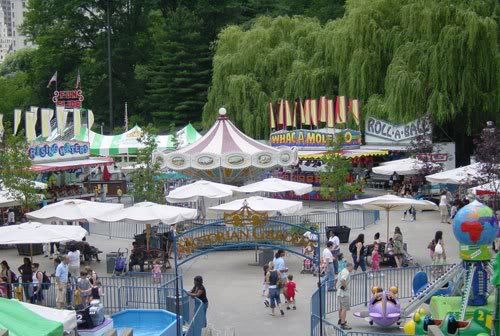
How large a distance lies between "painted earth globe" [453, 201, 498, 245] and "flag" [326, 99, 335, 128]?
1065 inches

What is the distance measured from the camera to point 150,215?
23234 mm

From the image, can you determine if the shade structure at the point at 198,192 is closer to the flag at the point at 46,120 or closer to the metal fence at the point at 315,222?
the metal fence at the point at 315,222

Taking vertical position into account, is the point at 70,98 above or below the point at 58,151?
above

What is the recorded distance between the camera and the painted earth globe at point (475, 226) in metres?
14.6

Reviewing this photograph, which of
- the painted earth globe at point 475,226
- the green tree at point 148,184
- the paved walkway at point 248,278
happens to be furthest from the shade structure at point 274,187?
the painted earth globe at point 475,226

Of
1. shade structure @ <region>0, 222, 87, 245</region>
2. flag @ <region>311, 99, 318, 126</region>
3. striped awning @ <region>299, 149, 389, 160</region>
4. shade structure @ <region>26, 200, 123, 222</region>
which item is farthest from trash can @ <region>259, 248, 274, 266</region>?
flag @ <region>311, 99, 318, 126</region>

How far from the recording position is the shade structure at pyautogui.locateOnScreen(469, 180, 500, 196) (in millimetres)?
26422

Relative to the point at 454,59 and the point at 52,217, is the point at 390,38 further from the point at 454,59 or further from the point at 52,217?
the point at 52,217

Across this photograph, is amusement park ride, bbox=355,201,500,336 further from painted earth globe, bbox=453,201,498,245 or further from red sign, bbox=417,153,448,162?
red sign, bbox=417,153,448,162

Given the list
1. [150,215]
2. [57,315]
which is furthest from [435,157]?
[57,315]

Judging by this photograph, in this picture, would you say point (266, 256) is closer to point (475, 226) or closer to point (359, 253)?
point (359, 253)

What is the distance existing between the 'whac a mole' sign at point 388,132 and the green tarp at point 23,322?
30372 mm

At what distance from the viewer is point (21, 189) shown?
2720cm

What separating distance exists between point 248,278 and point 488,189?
→ 8.85 meters
